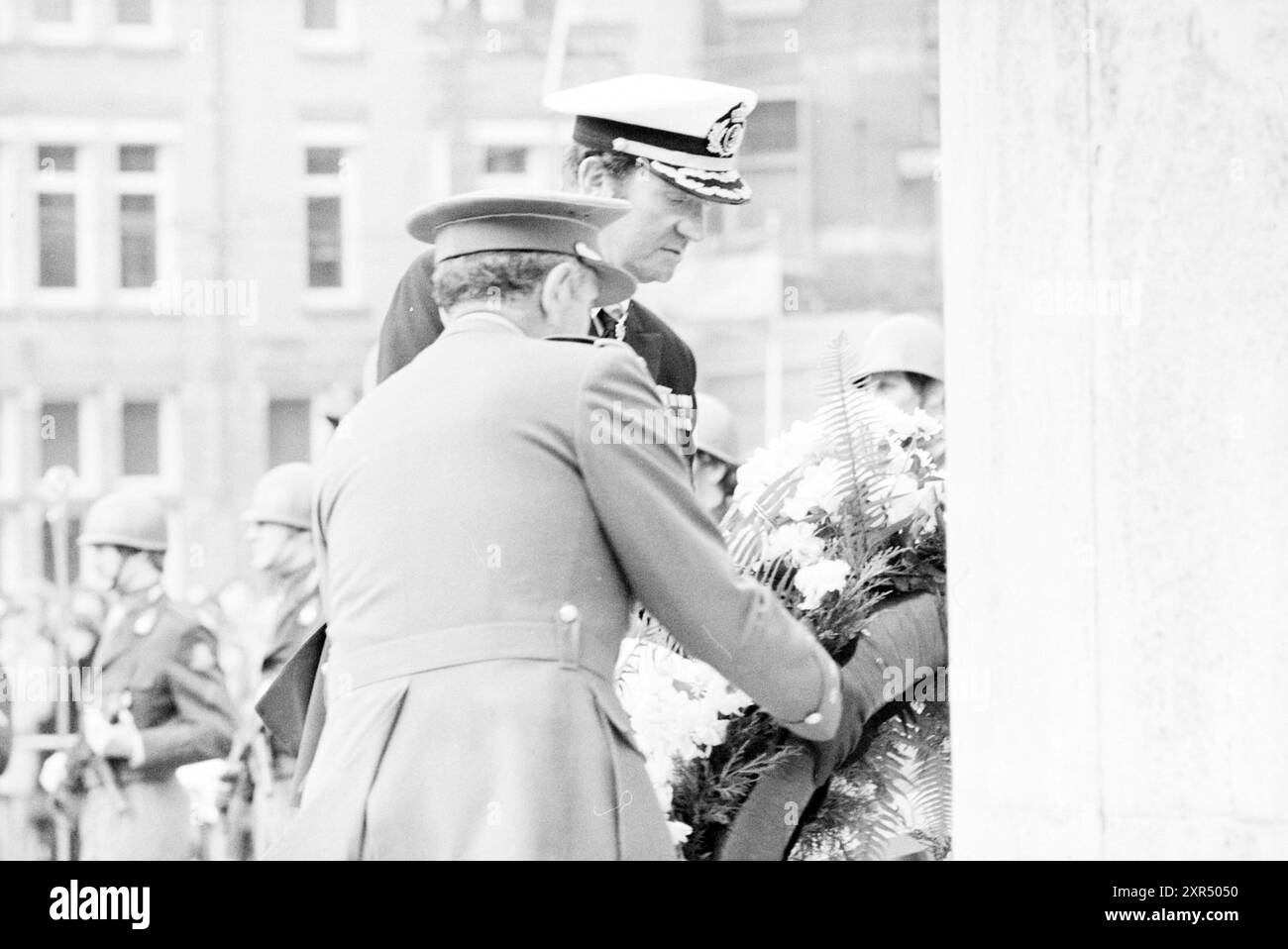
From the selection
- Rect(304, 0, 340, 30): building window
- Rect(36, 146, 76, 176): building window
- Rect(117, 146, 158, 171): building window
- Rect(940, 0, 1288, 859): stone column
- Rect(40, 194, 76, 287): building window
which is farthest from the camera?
Rect(304, 0, 340, 30): building window

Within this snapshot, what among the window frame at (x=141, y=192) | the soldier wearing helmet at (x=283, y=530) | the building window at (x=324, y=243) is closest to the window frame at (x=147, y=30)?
the window frame at (x=141, y=192)

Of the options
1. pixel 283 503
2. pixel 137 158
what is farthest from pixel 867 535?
pixel 137 158

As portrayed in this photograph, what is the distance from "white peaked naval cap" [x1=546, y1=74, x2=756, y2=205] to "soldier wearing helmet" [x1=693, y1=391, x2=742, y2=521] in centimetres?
236

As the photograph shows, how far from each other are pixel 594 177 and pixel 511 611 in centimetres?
146

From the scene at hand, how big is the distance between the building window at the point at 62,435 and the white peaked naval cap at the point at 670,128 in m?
21.4

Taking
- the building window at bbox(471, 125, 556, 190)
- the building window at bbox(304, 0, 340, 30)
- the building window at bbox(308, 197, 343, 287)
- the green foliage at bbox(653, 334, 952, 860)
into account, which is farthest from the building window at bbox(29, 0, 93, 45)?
the green foliage at bbox(653, 334, 952, 860)

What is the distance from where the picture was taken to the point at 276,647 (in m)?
7.88

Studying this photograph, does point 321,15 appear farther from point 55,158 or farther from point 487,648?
point 487,648

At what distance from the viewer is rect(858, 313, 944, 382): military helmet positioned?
244 inches

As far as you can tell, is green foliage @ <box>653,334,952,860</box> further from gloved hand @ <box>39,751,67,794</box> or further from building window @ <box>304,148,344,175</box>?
building window @ <box>304,148,344,175</box>

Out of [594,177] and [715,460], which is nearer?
[594,177]
